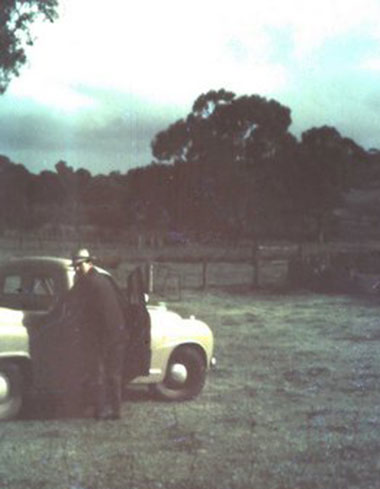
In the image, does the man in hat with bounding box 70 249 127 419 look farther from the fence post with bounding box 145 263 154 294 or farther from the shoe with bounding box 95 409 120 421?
the fence post with bounding box 145 263 154 294

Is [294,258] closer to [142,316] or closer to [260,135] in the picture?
[142,316]

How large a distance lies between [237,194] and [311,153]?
32.0ft

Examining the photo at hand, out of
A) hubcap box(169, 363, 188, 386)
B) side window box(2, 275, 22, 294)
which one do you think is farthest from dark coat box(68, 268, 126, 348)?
hubcap box(169, 363, 188, 386)

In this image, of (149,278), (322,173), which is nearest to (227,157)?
(322,173)

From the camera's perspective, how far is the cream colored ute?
369 inches

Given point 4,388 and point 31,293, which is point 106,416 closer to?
point 4,388

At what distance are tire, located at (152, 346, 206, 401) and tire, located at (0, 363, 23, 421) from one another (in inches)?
70.4

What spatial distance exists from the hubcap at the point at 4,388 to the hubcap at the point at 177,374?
201cm

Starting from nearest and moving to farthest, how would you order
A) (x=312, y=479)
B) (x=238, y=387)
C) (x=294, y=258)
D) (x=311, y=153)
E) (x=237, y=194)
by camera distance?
(x=312, y=479)
(x=238, y=387)
(x=294, y=258)
(x=237, y=194)
(x=311, y=153)

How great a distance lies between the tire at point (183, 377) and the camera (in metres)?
10.7

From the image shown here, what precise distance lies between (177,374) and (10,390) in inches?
79.8

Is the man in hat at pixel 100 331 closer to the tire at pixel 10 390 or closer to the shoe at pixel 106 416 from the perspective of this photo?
the shoe at pixel 106 416

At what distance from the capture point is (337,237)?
293 ft

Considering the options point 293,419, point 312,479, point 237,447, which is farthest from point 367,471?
point 293,419
